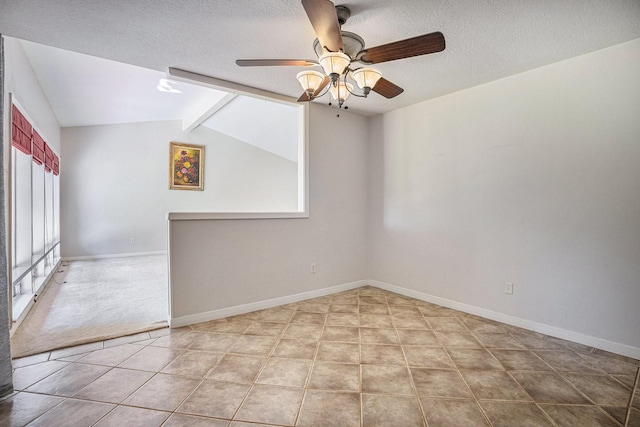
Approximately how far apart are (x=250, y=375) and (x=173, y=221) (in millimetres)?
1558

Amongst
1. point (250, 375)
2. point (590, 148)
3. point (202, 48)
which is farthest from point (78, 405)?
point (590, 148)

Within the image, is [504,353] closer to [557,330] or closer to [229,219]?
[557,330]

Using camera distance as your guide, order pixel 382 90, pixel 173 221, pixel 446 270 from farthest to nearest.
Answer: pixel 446 270 → pixel 173 221 → pixel 382 90

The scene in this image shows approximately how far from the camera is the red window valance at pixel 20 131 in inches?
111

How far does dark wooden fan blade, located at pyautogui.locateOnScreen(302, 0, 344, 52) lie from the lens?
1.36m

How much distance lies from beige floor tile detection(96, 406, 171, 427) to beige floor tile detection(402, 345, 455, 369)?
5.25ft

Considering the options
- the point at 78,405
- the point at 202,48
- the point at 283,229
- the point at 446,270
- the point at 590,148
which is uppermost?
the point at 202,48

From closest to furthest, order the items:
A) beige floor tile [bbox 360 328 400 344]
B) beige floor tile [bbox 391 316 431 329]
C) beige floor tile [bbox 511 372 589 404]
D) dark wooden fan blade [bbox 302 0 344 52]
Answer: dark wooden fan blade [bbox 302 0 344 52], beige floor tile [bbox 511 372 589 404], beige floor tile [bbox 360 328 400 344], beige floor tile [bbox 391 316 431 329]

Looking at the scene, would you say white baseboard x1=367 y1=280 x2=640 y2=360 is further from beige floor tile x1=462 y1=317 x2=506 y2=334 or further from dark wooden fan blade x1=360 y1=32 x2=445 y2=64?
dark wooden fan blade x1=360 y1=32 x2=445 y2=64

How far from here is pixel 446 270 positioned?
333 centimetres

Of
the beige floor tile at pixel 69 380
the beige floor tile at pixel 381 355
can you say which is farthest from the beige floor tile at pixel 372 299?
the beige floor tile at pixel 69 380

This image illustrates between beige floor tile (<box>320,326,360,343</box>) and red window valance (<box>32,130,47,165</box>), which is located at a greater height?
red window valance (<box>32,130,47,165</box>)

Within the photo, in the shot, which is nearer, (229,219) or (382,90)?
(382,90)

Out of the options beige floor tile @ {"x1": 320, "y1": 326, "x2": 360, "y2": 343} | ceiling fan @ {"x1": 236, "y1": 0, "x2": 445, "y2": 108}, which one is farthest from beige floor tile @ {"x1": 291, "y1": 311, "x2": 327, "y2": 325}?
ceiling fan @ {"x1": 236, "y1": 0, "x2": 445, "y2": 108}
